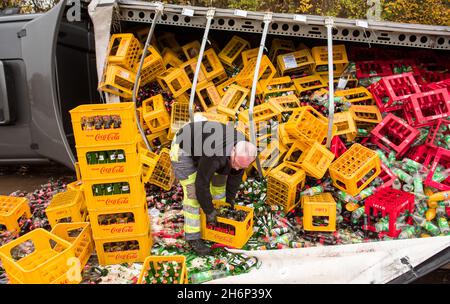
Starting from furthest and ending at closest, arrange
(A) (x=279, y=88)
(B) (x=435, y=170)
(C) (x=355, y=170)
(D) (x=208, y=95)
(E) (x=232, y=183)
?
(D) (x=208, y=95) → (A) (x=279, y=88) → (B) (x=435, y=170) → (C) (x=355, y=170) → (E) (x=232, y=183)

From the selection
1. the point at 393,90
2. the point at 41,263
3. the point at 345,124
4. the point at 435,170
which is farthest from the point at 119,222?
the point at 393,90

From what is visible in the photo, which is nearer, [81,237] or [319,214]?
[81,237]

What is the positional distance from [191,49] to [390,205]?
415 cm

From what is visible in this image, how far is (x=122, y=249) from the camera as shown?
3.93 m

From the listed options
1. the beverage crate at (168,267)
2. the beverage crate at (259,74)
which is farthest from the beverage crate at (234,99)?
the beverage crate at (168,267)

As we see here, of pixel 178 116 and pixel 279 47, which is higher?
pixel 279 47

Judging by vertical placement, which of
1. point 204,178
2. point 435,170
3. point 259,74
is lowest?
point 435,170

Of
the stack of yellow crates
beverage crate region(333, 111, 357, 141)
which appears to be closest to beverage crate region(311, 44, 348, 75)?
beverage crate region(333, 111, 357, 141)

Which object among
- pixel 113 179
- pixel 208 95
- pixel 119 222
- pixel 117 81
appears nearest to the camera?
pixel 113 179

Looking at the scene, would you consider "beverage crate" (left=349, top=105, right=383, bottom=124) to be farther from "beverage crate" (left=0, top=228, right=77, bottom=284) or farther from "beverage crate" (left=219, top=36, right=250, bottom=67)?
"beverage crate" (left=0, top=228, right=77, bottom=284)

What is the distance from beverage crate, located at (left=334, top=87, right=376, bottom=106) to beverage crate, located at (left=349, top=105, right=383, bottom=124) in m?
0.19

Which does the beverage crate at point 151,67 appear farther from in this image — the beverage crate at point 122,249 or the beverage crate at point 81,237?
the beverage crate at point 122,249

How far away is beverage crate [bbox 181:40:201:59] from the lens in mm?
6488

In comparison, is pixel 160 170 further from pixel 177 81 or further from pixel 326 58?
pixel 326 58
